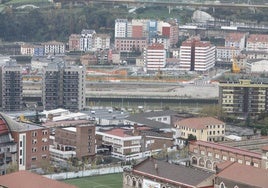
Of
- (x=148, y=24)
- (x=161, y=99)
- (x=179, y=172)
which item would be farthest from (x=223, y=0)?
(x=179, y=172)

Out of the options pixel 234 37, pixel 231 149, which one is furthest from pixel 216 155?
pixel 234 37

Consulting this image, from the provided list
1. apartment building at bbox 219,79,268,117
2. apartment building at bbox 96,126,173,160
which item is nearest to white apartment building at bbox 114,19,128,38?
apartment building at bbox 219,79,268,117

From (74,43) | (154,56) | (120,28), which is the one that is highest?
(120,28)

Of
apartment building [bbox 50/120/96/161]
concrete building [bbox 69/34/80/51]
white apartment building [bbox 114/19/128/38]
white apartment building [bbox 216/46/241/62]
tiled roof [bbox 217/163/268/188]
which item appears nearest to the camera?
tiled roof [bbox 217/163/268/188]

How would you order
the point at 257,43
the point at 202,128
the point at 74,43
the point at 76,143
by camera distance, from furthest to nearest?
the point at 257,43
the point at 74,43
the point at 202,128
the point at 76,143

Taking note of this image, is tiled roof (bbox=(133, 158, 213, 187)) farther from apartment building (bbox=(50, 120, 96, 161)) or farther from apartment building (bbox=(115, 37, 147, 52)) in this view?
apartment building (bbox=(115, 37, 147, 52))

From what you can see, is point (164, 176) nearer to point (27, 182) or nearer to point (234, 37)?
point (27, 182)
